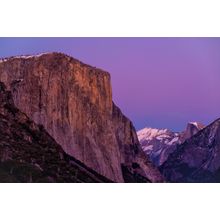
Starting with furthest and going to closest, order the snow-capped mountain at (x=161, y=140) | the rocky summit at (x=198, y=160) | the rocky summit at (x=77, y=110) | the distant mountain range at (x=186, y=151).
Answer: the rocky summit at (x=77, y=110) → the snow-capped mountain at (x=161, y=140) → the distant mountain range at (x=186, y=151) → the rocky summit at (x=198, y=160)

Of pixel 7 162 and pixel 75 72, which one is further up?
pixel 75 72

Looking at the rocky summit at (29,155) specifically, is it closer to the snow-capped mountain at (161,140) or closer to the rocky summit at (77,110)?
the rocky summit at (77,110)

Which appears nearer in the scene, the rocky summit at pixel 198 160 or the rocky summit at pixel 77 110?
the rocky summit at pixel 198 160

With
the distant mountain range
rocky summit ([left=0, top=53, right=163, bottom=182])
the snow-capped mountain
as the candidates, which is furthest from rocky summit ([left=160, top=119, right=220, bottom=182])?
rocky summit ([left=0, top=53, right=163, bottom=182])

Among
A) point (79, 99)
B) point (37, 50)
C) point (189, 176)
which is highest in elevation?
point (37, 50)

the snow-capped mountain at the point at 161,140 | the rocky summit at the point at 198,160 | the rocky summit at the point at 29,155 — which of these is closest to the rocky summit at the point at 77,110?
the snow-capped mountain at the point at 161,140
